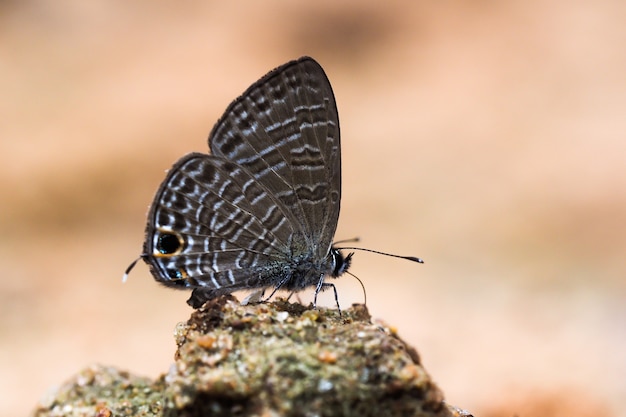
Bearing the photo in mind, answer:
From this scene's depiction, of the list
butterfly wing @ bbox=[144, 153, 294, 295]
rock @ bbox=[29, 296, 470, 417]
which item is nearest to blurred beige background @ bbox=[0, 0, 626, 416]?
butterfly wing @ bbox=[144, 153, 294, 295]

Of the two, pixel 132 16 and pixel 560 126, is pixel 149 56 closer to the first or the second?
pixel 132 16

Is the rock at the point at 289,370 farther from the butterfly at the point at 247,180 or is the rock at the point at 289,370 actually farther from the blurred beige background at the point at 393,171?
the blurred beige background at the point at 393,171

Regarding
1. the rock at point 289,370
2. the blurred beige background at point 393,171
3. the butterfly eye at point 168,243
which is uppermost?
the blurred beige background at point 393,171

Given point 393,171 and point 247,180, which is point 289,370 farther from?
point 393,171

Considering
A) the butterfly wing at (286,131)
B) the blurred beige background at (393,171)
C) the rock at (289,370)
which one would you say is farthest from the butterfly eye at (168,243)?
the blurred beige background at (393,171)

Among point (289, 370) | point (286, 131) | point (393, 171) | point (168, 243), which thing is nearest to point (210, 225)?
point (168, 243)

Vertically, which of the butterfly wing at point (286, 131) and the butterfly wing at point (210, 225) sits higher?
the butterfly wing at point (286, 131)
